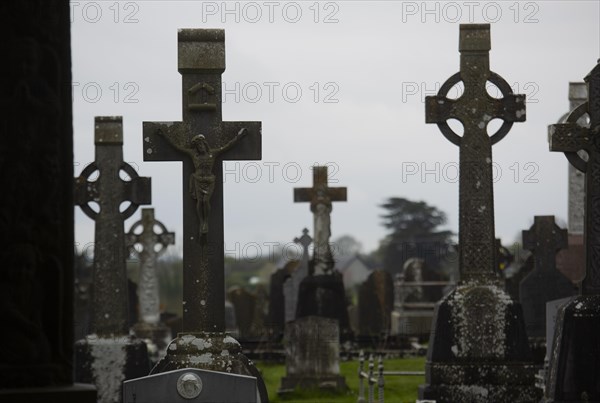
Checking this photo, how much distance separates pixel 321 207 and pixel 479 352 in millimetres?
11243

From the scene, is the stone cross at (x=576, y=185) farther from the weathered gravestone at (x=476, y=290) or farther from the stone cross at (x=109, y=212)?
the stone cross at (x=109, y=212)

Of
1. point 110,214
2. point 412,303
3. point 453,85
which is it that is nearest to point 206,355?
point 453,85

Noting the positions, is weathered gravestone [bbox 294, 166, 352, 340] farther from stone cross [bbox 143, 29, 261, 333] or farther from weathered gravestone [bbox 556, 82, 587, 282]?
stone cross [bbox 143, 29, 261, 333]

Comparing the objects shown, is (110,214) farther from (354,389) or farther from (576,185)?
(576,185)

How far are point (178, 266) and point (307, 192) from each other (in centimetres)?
3043

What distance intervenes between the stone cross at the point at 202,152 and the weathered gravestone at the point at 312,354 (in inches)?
287

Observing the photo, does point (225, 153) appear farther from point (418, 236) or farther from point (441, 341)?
point (418, 236)

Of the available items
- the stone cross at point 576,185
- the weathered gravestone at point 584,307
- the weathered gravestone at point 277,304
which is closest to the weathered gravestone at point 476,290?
the weathered gravestone at point 584,307

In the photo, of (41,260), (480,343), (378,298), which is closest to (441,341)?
(480,343)

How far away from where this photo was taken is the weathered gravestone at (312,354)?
2106cm

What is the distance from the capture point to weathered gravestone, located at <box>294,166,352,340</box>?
27.0 metres

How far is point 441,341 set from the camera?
1627cm

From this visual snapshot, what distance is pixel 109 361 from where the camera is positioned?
18484 millimetres

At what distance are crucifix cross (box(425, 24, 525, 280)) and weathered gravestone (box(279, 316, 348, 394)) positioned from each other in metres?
4.79
